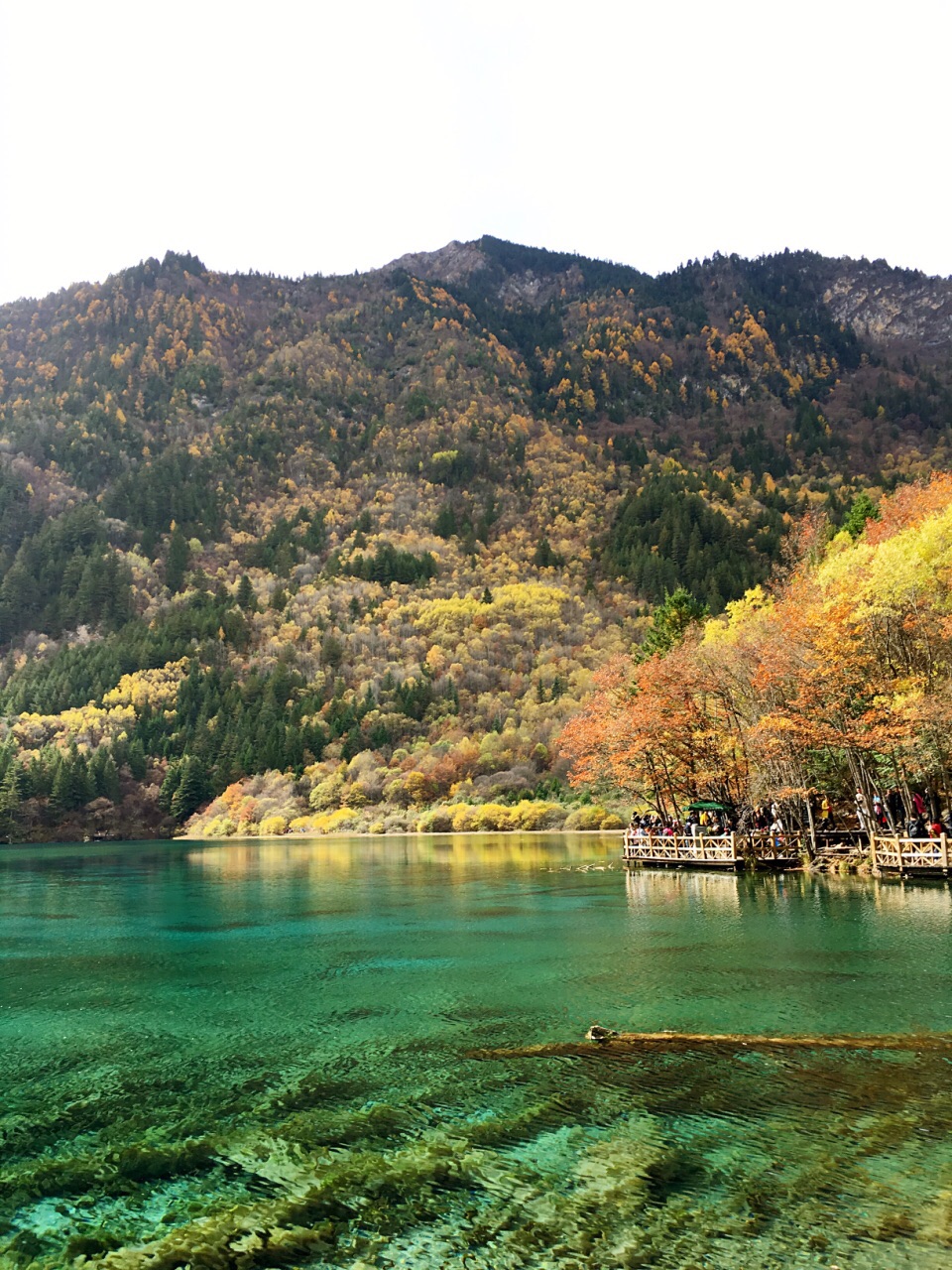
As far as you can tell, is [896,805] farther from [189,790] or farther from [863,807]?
[189,790]

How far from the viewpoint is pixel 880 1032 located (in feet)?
50.8

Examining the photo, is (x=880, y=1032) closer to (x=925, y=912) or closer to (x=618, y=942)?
(x=618, y=942)

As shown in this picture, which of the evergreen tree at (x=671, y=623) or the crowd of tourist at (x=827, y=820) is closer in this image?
the crowd of tourist at (x=827, y=820)

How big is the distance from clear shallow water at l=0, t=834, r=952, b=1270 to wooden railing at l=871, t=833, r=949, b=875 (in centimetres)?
833

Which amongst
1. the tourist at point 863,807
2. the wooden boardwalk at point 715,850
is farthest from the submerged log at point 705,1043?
the wooden boardwalk at point 715,850

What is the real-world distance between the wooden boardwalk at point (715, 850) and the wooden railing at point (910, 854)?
17.5 feet

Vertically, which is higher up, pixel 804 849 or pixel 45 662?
pixel 45 662

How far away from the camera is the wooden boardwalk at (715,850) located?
152ft

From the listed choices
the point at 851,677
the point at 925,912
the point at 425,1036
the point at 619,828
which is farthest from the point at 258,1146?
the point at 619,828

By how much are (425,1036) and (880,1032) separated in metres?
8.04

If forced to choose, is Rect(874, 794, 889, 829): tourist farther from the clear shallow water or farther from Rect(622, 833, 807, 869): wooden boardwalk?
the clear shallow water

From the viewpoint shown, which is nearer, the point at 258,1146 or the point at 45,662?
the point at 258,1146

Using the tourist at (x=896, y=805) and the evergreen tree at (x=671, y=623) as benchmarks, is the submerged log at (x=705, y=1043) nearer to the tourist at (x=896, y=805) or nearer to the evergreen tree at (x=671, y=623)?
the tourist at (x=896, y=805)

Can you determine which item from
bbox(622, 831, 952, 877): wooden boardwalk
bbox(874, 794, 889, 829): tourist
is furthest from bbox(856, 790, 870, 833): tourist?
bbox(622, 831, 952, 877): wooden boardwalk
